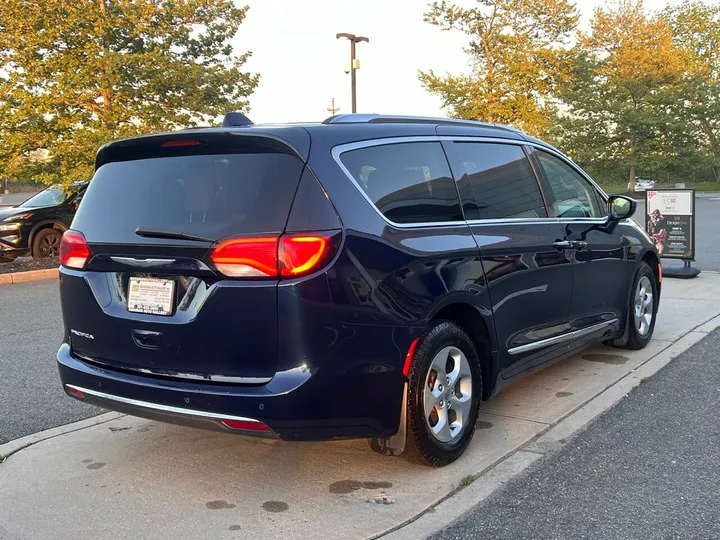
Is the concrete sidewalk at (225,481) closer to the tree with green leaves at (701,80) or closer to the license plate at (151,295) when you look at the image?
the license plate at (151,295)

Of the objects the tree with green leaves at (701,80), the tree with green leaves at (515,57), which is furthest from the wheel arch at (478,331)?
the tree with green leaves at (701,80)

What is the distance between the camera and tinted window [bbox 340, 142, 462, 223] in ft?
10.9

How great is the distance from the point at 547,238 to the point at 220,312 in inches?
92.9

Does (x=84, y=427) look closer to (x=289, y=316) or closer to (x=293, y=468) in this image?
(x=293, y=468)

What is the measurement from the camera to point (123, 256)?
3270mm

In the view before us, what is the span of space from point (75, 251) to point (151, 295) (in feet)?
2.11

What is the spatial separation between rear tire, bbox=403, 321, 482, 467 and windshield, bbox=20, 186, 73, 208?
11428 millimetres

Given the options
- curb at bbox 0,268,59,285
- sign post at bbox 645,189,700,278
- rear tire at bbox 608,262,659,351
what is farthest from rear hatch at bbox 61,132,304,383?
curb at bbox 0,268,59,285

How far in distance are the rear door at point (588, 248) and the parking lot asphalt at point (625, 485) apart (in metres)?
0.72

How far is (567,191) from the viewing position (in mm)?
4996

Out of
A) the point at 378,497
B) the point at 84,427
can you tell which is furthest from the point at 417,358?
the point at 84,427

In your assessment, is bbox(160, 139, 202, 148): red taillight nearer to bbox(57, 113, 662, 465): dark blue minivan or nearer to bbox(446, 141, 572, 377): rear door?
bbox(57, 113, 662, 465): dark blue minivan

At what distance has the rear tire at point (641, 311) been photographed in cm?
571

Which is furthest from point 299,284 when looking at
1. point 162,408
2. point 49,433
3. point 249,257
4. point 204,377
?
point 49,433
